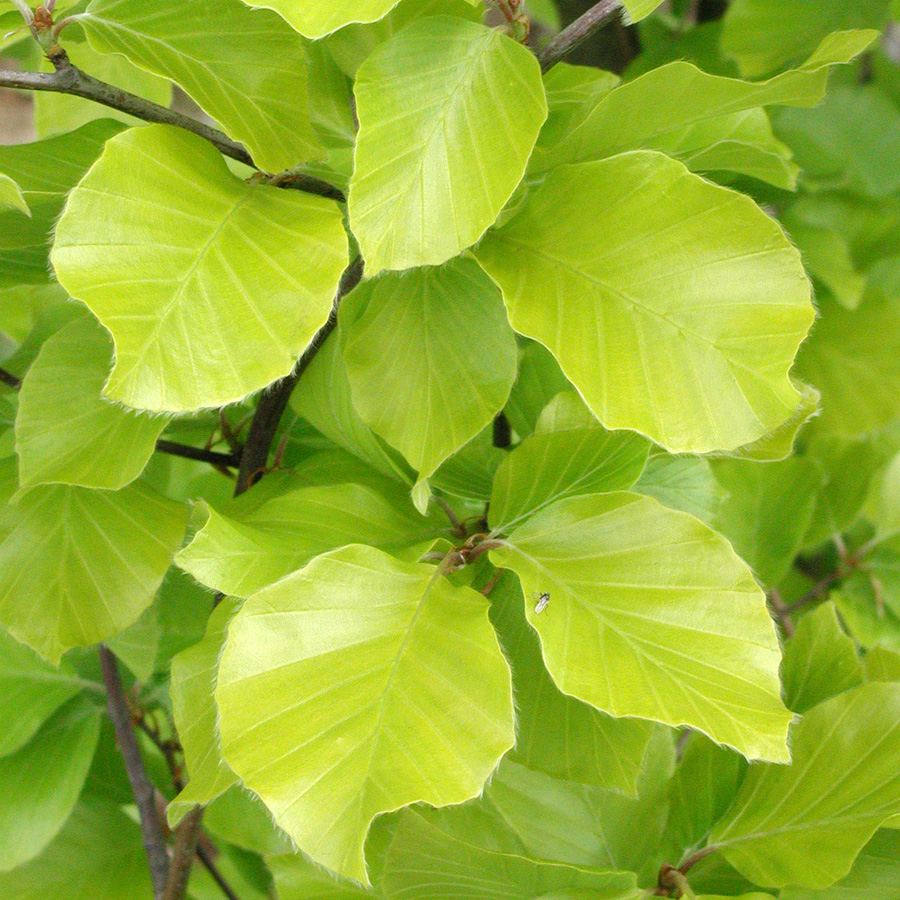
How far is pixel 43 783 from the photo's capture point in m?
0.52

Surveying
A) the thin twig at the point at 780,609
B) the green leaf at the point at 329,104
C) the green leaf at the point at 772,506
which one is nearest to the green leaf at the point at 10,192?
the green leaf at the point at 329,104

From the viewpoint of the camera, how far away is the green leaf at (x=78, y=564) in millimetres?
365

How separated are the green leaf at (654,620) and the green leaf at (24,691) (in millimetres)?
334

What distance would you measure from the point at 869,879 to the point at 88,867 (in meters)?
0.39

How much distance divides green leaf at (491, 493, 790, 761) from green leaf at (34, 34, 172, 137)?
27 cm

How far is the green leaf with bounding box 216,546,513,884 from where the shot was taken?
0.25 metres

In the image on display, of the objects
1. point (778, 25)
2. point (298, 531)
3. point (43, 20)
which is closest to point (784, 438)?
point (298, 531)

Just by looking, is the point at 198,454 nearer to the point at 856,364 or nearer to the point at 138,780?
the point at 138,780

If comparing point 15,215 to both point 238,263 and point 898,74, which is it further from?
point 898,74

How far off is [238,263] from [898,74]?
36.5 inches

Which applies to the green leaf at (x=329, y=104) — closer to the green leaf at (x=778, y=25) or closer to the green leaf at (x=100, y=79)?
the green leaf at (x=100, y=79)

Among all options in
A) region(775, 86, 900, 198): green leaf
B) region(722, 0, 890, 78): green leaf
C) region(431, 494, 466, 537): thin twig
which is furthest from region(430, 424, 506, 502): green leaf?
region(775, 86, 900, 198): green leaf

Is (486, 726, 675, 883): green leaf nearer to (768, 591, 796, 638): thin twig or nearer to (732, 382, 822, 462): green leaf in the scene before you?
(732, 382, 822, 462): green leaf

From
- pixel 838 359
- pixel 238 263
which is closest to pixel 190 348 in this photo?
pixel 238 263
